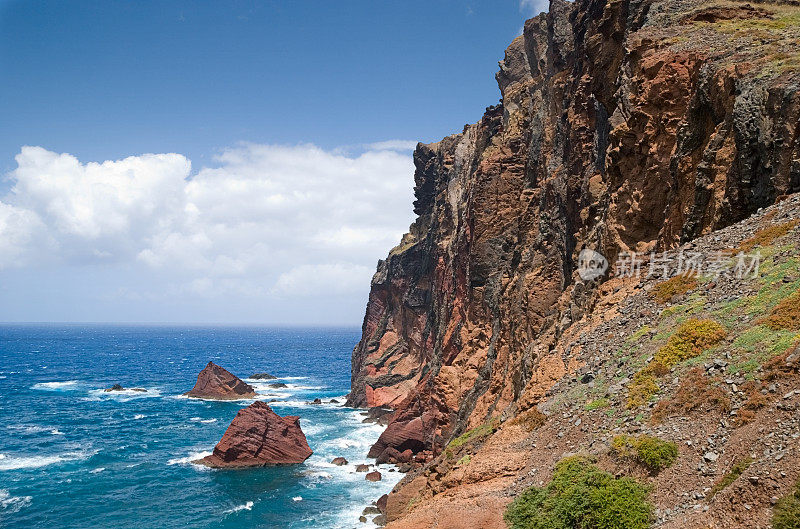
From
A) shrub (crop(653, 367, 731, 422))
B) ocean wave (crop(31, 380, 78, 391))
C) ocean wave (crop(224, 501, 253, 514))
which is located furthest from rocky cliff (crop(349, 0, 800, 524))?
ocean wave (crop(31, 380, 78, 391))

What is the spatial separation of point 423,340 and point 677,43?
63727 mm

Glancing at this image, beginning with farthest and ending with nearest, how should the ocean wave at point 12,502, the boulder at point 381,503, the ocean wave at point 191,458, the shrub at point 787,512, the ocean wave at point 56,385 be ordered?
1. the ocean wave at point 56,385
2. the ocean wave at point 191,458
3. the ocean wave at point 12,502
4. the boulder at point 381,503
5. the shrub at point 787,512

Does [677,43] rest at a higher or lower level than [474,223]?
higher

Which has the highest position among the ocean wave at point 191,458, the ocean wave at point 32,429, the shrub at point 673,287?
the shrub at point 673,287

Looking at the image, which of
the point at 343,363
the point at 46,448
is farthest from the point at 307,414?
the point at 343,363

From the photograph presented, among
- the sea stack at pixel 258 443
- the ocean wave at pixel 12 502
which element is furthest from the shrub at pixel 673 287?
the ocean wave at pixel 12 502

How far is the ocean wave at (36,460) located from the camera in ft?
179

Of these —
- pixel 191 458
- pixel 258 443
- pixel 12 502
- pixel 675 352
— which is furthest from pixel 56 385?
pixel 675 352

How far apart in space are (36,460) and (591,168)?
60.0 meters

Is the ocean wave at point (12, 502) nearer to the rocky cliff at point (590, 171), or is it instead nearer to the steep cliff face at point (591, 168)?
the rocky cliff at point (590, 171)

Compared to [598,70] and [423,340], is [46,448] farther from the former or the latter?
[598,70]

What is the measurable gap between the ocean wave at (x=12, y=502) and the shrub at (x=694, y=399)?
4964 centimetres

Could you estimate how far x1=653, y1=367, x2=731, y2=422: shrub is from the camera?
38.5 ft

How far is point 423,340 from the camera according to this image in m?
83.7
